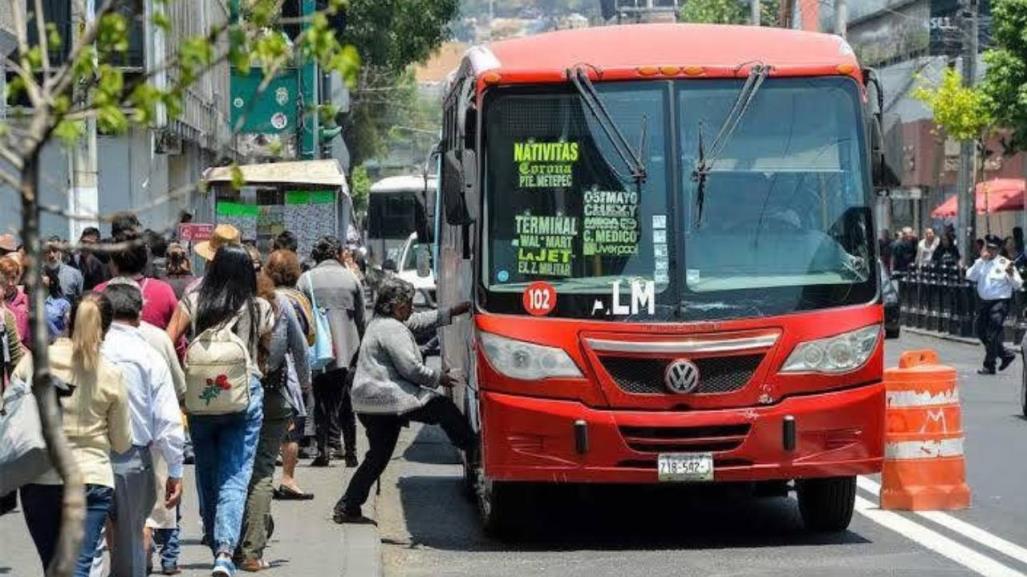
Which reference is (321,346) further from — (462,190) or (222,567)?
(222,567)

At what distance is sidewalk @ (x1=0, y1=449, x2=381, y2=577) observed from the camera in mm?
11758

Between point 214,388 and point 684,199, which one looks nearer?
point 214,388

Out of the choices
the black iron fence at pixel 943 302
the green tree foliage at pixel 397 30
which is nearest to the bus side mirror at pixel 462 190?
the black iron fence at pixel 943 302

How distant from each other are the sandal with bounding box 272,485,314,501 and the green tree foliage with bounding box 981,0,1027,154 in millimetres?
35173

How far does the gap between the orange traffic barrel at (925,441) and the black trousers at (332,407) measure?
4626mm

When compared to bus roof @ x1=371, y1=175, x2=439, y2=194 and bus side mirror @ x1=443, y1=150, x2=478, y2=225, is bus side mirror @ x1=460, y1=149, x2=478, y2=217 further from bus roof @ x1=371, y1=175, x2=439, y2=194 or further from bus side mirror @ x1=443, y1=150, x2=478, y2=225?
bus roof @ x1=371, y1=175, x2=439, y2=194

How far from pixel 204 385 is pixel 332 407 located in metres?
6.88

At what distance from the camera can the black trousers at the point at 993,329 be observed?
29.5 meters

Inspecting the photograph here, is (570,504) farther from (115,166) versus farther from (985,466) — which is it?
(115,166)

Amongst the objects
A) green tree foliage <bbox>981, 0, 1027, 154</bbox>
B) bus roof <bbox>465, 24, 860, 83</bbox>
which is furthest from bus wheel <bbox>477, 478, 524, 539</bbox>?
green tree foliage <bbox>981, 0, 1027, 154</bbox>

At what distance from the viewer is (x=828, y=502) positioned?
13.7 meters

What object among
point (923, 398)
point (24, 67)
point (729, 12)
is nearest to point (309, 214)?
point (923, 398)

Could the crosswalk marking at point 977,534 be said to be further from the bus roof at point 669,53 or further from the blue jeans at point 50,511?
the blue jeans at point 50,511

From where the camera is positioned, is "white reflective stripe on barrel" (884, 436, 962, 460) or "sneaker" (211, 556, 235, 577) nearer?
"sneaker" (211, 556, 235, 577)
